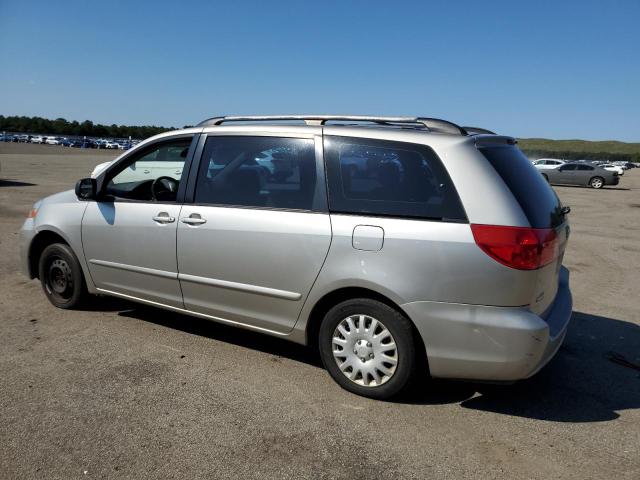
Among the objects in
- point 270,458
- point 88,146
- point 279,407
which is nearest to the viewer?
point 270,458

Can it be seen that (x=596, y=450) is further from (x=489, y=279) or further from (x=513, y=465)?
(x=489, y=279)

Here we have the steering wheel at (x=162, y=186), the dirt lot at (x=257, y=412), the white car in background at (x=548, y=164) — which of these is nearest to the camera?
the dirt lot at (x=257, y=412)

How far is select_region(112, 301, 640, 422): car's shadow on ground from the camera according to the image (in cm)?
353

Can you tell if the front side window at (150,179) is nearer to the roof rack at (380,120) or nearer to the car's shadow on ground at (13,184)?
the roof rack at (380,120)

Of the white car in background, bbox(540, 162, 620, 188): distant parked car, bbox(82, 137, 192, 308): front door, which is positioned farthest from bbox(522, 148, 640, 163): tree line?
bbox(82, 137, 192, 308): front door

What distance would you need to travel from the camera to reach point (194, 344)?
4395mm

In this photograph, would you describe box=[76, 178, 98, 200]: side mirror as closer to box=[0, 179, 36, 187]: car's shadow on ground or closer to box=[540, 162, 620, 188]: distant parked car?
box=[0, 179, 36, 187]: car's shadow on ground

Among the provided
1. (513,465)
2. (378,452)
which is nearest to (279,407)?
(378,452)

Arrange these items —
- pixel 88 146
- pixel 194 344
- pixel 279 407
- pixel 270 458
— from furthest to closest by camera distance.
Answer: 1. pixel 88 146
2. pixel 194 344
3. pixel 279 407
4. pixel 270 458

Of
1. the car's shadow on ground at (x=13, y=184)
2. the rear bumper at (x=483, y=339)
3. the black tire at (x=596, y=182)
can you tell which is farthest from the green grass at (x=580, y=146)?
the rear bumper at (x=483, y=339)

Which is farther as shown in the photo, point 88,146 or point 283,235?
point 88,146

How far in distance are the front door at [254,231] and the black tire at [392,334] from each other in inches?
10.3

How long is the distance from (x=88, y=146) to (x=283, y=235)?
81.2 meters

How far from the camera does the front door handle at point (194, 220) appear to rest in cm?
403
